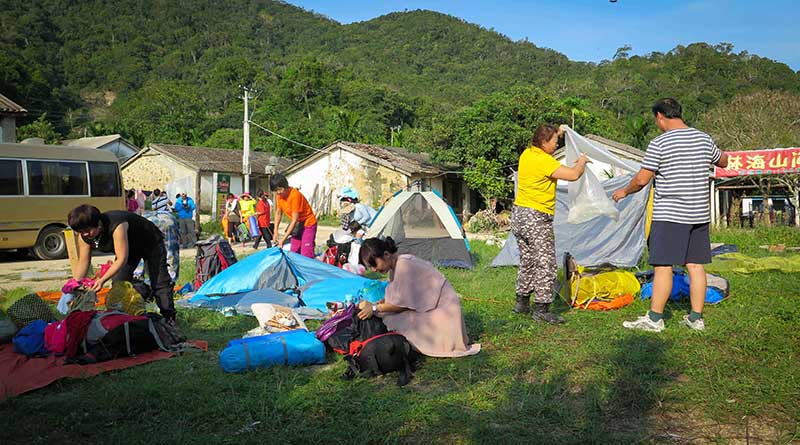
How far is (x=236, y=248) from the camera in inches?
578

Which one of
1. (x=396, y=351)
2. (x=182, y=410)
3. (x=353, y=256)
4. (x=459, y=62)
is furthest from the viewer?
(x=459, y=62)

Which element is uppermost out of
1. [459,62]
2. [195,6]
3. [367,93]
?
[195,6]

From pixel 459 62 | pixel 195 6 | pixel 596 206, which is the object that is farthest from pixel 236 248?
pixel 195 6

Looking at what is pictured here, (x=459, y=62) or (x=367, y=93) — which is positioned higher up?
(x=459, y=62)

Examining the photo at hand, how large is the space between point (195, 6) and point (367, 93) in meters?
58.2

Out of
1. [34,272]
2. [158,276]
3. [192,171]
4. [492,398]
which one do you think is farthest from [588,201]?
[192,171]

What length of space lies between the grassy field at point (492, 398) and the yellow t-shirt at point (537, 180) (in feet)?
3.84

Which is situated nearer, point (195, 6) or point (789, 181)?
point (789, 181)

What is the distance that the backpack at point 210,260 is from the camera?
7.86 meters

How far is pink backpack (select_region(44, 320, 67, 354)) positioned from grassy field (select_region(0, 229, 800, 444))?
1.86 feet

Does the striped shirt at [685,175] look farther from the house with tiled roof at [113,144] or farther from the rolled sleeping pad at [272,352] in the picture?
the house with tiled roof at [113,144]

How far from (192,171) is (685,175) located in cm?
2655

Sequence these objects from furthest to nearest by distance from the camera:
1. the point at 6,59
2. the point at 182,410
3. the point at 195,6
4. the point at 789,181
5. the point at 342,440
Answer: the point at 195,6
the point at 6,59
the point at 789,181
the point at 182,410
the point at 342,440

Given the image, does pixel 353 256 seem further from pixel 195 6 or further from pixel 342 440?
pixel 195 6
